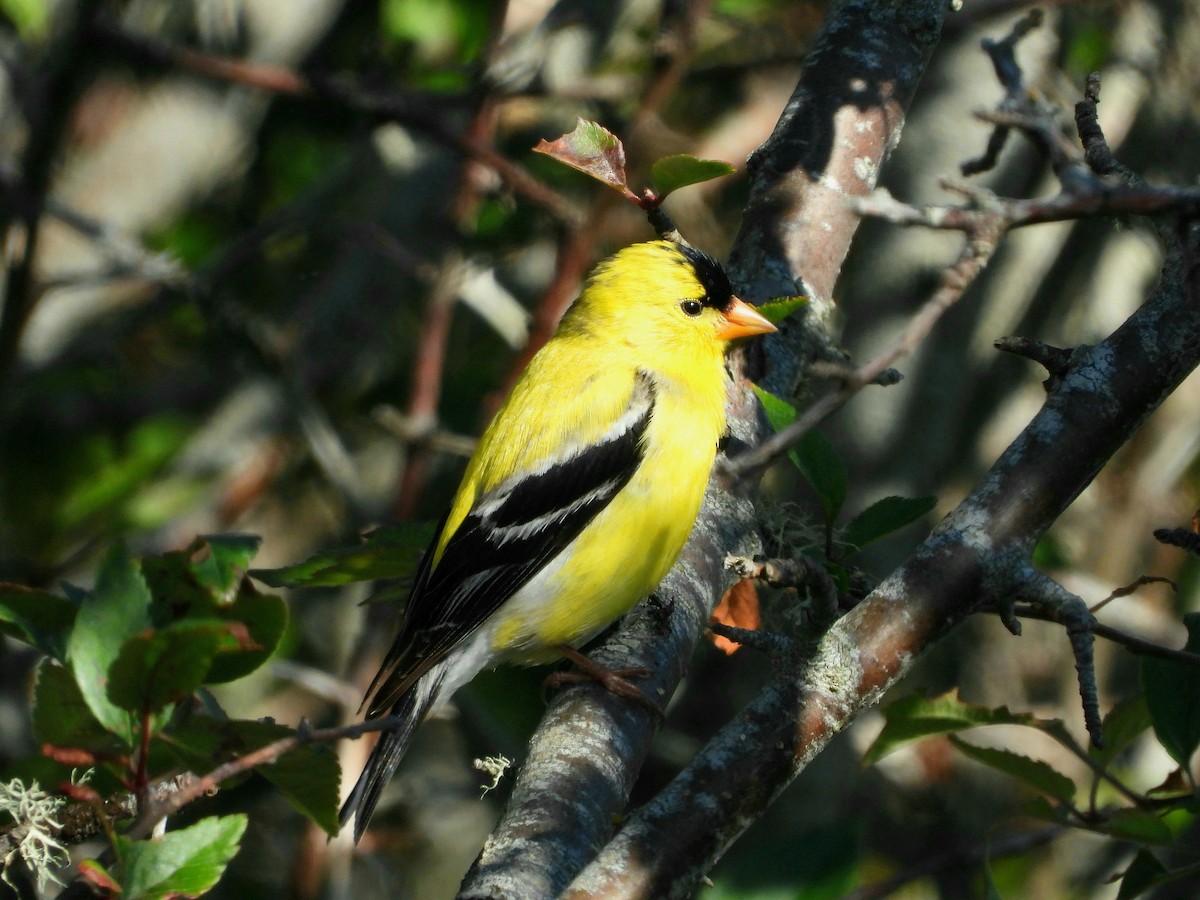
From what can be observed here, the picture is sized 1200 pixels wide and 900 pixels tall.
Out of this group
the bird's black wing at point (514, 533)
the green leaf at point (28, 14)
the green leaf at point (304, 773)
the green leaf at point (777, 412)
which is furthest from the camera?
the green leaf at point (28, 14)

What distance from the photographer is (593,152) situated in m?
2.19

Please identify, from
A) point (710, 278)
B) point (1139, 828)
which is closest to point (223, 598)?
point (1139, 828)

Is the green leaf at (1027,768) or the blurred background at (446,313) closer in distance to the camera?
the green leaf at (1027,768)

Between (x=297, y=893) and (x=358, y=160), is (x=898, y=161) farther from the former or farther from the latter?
(x=297, y=893)

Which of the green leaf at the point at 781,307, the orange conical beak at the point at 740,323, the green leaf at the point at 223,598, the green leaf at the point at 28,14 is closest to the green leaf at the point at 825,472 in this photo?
the green leaf at the point at 781,307

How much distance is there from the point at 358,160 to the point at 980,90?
266cm

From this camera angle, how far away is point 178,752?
5.63 ft

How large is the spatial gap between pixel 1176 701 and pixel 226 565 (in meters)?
1.56

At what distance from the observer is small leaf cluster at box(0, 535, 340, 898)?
1596mm

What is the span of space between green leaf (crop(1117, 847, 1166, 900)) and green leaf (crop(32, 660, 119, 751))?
1636 mm

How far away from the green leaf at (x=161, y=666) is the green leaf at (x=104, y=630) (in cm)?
5

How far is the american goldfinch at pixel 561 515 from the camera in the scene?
10.1 feet

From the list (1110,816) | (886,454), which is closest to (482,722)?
(886,454)

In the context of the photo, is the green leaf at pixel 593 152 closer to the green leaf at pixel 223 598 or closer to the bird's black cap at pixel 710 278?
the green leaf at pixel 223 598
